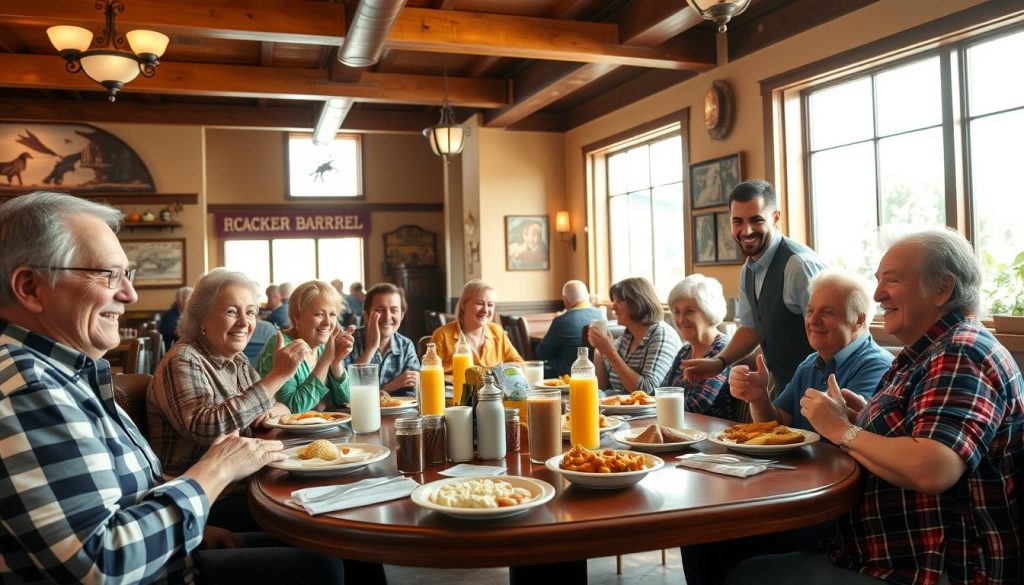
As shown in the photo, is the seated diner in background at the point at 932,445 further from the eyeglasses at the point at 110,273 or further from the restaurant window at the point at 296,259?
the restaurant window at the point at 296,259

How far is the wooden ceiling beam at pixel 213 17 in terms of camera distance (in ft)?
16.5

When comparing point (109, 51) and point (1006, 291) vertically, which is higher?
point (109, 51)

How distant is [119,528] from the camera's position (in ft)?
4.06

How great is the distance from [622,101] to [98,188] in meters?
7.08

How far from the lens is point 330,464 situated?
1713 mm

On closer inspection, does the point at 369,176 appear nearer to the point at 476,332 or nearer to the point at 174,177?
the point at 174,177

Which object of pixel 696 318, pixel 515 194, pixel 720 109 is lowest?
pixel 696 318

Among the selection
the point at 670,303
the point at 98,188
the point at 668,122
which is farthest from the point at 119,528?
the point at 98,188

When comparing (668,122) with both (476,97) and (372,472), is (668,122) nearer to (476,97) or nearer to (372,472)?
(476,97)

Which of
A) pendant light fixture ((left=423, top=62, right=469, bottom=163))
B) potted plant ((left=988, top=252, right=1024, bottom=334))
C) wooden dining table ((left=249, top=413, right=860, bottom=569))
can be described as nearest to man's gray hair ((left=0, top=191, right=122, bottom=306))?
wooden dining table ((left=249, top=413, right=860, bottom=569))

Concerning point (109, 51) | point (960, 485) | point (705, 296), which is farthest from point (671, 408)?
point (109, 51)

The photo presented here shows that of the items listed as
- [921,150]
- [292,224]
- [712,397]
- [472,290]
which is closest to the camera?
[712,397]

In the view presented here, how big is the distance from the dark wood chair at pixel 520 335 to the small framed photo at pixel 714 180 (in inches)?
74.1

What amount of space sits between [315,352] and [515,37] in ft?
11.6
